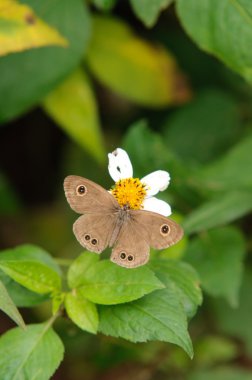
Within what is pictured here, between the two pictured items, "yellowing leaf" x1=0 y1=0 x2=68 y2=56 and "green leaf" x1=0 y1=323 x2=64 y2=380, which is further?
"yellowing leaf" x1=0 y1=0 x2=68 y2=56

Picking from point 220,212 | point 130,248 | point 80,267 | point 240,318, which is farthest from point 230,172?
point 130,248

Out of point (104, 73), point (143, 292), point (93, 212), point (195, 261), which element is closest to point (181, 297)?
point (143, 292)

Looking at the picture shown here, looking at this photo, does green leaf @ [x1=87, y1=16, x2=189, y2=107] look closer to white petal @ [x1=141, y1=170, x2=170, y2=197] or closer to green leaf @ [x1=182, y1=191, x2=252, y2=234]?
green leaf @ [x1=182, y1=191, x2=252, y2=234]

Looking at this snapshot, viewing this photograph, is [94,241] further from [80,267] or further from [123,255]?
[80,267]

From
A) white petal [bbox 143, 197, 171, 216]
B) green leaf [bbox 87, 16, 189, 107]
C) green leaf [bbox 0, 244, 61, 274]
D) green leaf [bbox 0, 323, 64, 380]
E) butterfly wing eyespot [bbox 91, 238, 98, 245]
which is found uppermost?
butterfly wing eyespot [bbox 91, 238, 98, 245]

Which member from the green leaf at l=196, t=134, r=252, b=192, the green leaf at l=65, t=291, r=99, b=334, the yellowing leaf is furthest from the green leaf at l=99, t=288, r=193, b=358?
the yellowing leaf
